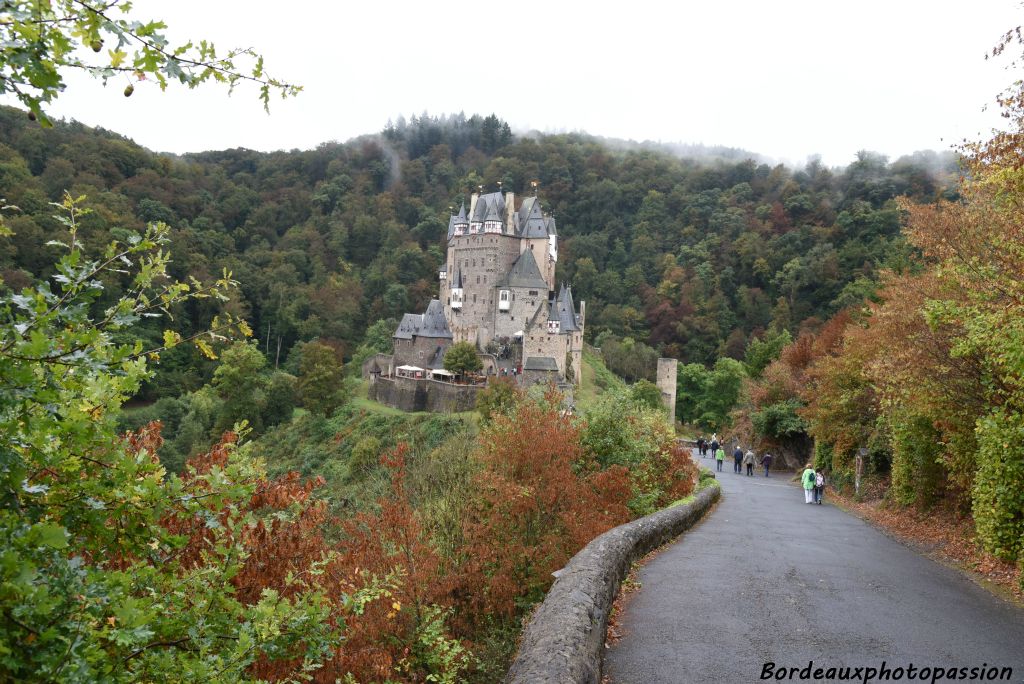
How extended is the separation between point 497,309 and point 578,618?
51.3 metres

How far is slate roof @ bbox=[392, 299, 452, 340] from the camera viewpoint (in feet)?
193

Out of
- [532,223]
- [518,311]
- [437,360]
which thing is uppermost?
[532,223]

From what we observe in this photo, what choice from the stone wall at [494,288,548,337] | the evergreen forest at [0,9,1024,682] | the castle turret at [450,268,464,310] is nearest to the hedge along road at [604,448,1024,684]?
the evergreen forest at [0,9,1024,682]

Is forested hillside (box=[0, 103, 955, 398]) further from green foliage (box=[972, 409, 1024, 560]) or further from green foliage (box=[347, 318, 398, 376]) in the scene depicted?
green foliage (box=[972, 409, 1024, 560])

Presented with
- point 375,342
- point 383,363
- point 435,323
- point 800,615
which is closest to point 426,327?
point 435,323

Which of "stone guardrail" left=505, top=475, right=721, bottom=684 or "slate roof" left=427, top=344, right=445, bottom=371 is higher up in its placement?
"slate roof" left=427, top=344, right=445, bottom=371

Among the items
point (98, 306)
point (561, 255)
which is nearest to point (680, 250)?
point (561, 255)

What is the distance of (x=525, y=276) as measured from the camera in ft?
190

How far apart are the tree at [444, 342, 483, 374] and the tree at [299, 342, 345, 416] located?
8.28 metres

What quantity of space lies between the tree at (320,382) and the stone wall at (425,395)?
3360mm

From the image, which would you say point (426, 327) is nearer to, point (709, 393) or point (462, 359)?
point (462, 359)

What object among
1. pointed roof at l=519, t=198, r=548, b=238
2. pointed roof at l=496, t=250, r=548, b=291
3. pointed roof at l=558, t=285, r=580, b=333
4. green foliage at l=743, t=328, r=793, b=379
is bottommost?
green foliage at l=743, t=328, r=793, b=379

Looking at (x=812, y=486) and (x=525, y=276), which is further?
(x=525, y=276)

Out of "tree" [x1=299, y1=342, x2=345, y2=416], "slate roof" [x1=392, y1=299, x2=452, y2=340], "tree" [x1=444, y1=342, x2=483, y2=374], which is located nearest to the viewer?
"tree" [x1=299, y1=342, x2=345, y2=416]
